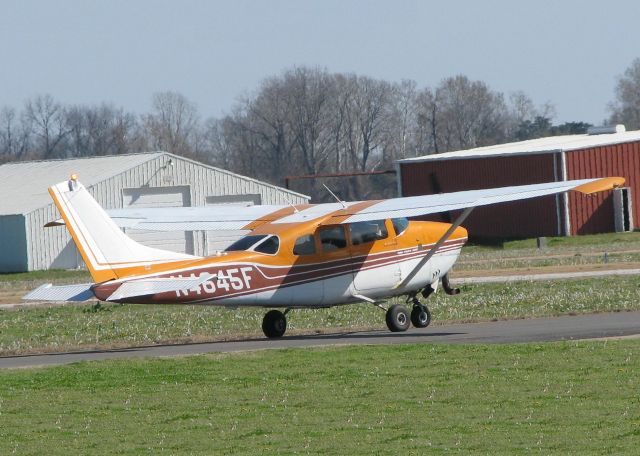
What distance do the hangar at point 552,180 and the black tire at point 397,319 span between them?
36693mm

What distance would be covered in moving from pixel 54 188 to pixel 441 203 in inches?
258

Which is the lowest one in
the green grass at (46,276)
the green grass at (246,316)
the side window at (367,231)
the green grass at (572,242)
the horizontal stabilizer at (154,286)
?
the green grass at (246,316)

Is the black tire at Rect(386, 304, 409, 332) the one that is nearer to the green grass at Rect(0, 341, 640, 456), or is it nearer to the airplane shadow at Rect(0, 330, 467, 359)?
the airplane shadow at Rect(0, 330, 467, 359)

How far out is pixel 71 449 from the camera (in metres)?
12.2

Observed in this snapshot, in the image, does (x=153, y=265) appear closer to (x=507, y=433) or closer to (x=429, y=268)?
(x=429, y=268)

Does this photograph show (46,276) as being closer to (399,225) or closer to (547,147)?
(547,147)

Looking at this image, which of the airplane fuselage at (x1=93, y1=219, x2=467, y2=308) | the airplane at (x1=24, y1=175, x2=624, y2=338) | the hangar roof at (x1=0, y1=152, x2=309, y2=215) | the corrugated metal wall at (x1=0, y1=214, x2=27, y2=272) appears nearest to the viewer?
the airplane at (x1=24, y1=175, x2=624, y2=338)

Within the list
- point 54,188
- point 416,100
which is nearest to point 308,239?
point 54,188

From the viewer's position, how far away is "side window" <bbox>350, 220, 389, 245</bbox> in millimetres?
22656

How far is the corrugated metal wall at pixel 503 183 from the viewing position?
59719 mm

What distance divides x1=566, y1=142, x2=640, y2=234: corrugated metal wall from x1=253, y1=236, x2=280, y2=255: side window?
39078mm

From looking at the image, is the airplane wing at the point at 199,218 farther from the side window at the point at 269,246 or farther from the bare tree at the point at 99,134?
the bare tree at the point at 99,134

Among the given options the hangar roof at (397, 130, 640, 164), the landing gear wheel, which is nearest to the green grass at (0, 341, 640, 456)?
the landing gear wheel

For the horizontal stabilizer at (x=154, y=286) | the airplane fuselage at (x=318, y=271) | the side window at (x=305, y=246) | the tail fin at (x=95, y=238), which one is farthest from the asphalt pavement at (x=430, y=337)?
the side window at (x=305, y=246)
